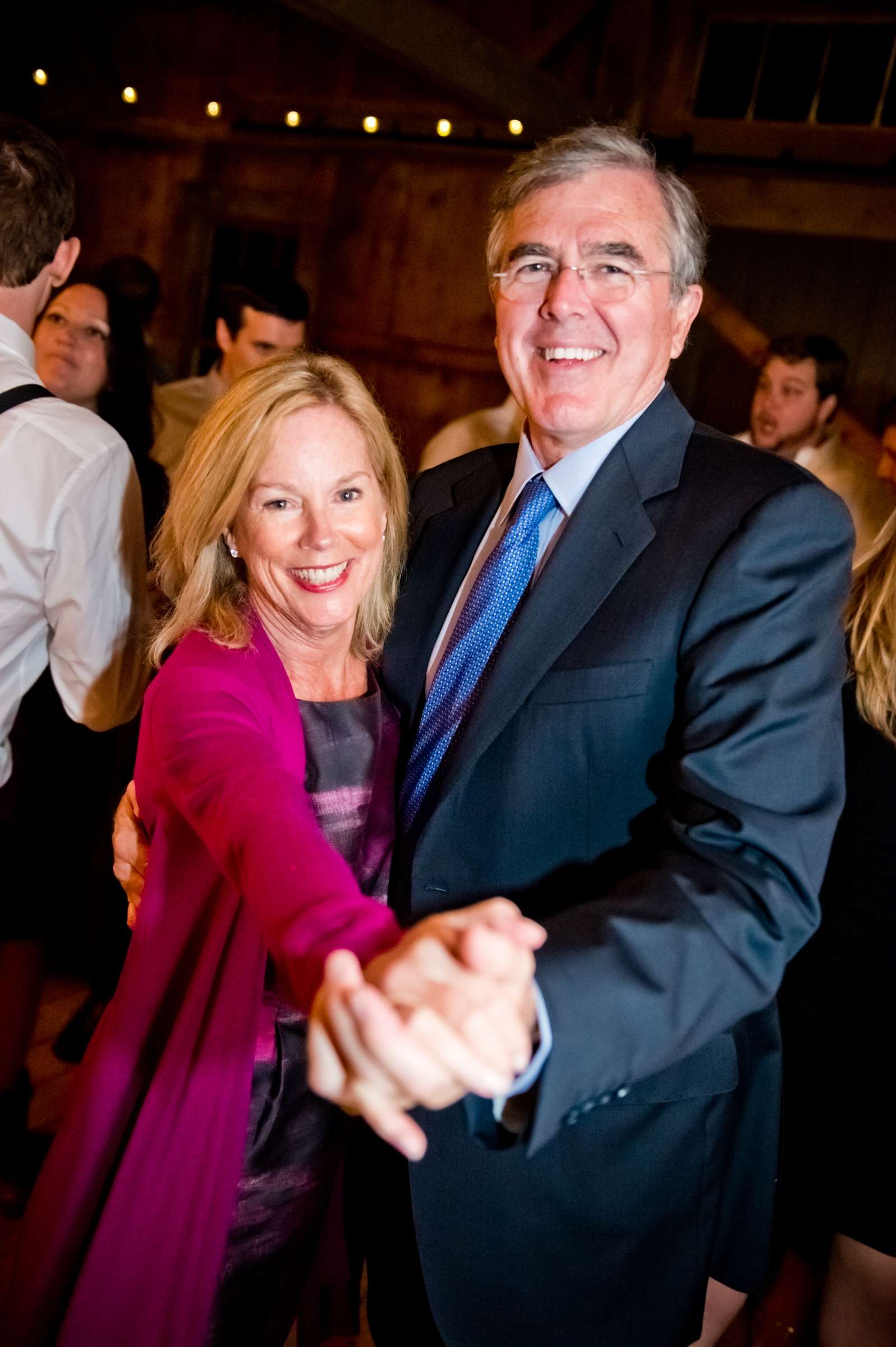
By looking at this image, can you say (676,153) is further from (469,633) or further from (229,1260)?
(229,1260)

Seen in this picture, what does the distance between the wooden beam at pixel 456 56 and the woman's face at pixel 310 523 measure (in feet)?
9.71

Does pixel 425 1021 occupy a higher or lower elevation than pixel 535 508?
lower

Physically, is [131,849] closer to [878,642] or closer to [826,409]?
[878,642]

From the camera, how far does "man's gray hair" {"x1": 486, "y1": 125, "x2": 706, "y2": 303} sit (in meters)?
1.55

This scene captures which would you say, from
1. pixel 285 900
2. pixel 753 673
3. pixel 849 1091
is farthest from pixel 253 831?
pixel 849 1091

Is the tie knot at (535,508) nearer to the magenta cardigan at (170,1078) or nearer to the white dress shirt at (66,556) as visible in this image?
the magenta cardigan at (170,1078)

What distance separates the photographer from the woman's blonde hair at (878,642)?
184cm

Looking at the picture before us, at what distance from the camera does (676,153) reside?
5305 millimetres

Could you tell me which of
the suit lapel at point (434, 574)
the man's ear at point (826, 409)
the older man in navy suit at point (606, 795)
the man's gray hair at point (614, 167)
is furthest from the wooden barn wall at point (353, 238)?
the older man in navy suit at point (606, 795)

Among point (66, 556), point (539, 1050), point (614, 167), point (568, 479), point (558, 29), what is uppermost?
point (558, 29)

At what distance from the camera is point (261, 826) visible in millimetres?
1188

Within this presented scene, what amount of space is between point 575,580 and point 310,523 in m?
0.47

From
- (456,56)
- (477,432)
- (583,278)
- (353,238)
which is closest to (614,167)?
(583,278)

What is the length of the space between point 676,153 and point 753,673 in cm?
484
